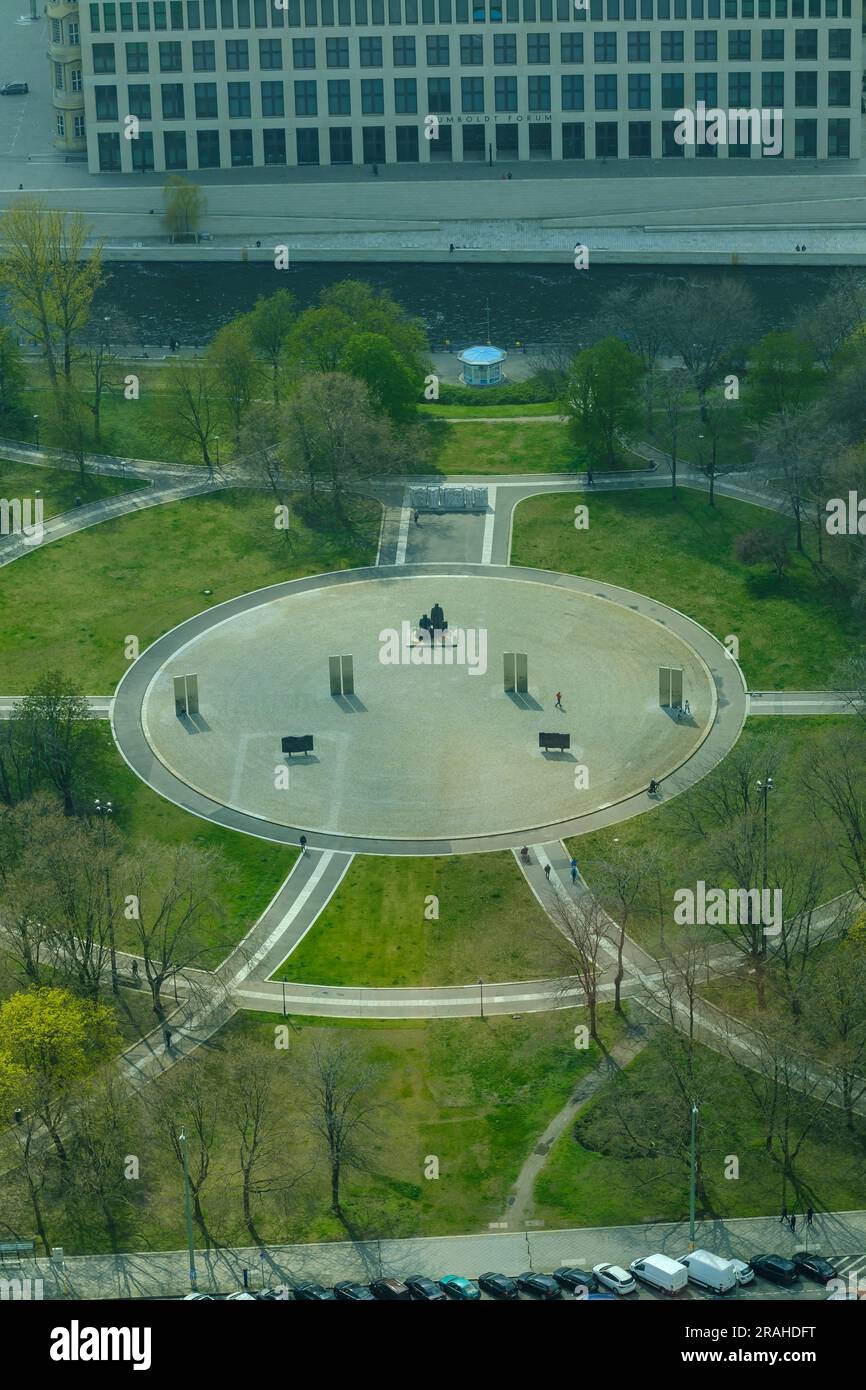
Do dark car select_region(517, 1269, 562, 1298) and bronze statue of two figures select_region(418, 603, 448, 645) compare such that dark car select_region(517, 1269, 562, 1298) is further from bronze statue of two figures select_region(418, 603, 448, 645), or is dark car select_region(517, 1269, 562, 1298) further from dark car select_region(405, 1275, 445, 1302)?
bronze statue of two figures select_region(418, 603, 448, 645)

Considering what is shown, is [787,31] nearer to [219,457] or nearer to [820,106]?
[820,106]

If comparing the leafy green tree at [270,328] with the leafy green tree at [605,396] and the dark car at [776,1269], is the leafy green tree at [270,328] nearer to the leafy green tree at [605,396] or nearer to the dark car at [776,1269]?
the leafy green tree at [605,396]

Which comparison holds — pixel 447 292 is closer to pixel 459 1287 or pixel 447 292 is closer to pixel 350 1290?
pixel 350 1290

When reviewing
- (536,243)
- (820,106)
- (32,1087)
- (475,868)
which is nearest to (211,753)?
(475,868)

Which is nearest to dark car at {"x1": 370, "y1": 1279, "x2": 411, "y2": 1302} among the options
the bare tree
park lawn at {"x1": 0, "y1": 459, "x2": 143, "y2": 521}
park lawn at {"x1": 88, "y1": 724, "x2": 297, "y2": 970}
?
the bare tree

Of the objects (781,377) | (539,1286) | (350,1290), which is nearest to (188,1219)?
(350,1290)
